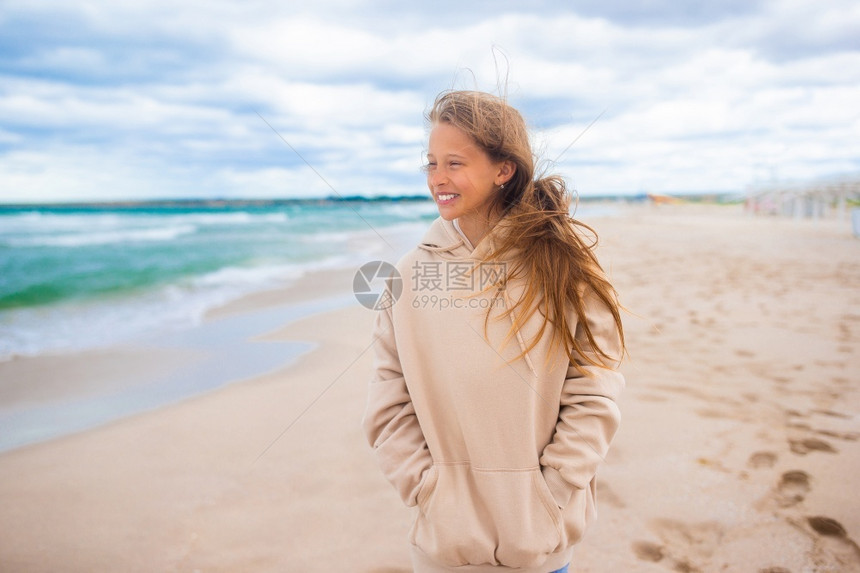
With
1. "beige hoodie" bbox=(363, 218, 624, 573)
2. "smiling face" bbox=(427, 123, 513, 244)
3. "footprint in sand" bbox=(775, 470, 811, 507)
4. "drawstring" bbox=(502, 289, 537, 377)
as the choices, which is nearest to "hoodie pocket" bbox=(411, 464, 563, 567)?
"beige hoodie" bbox=(363, 218, 624, 573)

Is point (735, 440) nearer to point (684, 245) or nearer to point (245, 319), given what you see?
point (245, 319)

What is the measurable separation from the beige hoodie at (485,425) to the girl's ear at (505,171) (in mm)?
142

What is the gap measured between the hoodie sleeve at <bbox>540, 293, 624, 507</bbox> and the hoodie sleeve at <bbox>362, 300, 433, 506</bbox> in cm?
32

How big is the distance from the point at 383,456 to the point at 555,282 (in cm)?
63

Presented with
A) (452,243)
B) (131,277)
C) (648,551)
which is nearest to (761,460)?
(648,551)

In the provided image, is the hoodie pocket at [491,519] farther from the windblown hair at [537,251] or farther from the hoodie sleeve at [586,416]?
the windblown hair at [537,251]

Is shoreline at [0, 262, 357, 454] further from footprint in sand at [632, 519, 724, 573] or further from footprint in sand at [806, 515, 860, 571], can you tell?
footprint in sand at [806, 515, 860, 571]

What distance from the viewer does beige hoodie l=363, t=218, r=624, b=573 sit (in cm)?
134

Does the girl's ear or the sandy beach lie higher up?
the girl's ear

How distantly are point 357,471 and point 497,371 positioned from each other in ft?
6.34

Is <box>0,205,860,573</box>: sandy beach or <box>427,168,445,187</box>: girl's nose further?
<box>0,205,860,573</box>: sandy beach

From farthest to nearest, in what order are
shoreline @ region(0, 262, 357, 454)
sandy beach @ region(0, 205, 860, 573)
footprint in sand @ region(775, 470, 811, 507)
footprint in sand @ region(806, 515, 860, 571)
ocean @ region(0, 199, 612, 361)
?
1. ocean @ region(0, 199, 612, 361)
2. shoreline @ region(0, 262, 357, 454)
3. footprint in sand @ region(775, 470, 811, 507)
4. sandy beach @ region(0, 205, 860, 573)
5. footprint in sand @ region(806, 515, 860, 571)

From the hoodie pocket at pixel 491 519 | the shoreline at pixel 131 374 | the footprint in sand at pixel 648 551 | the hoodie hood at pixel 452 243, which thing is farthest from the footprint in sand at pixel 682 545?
the shoreline at pixel 131 374

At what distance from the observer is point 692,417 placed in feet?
11.3
